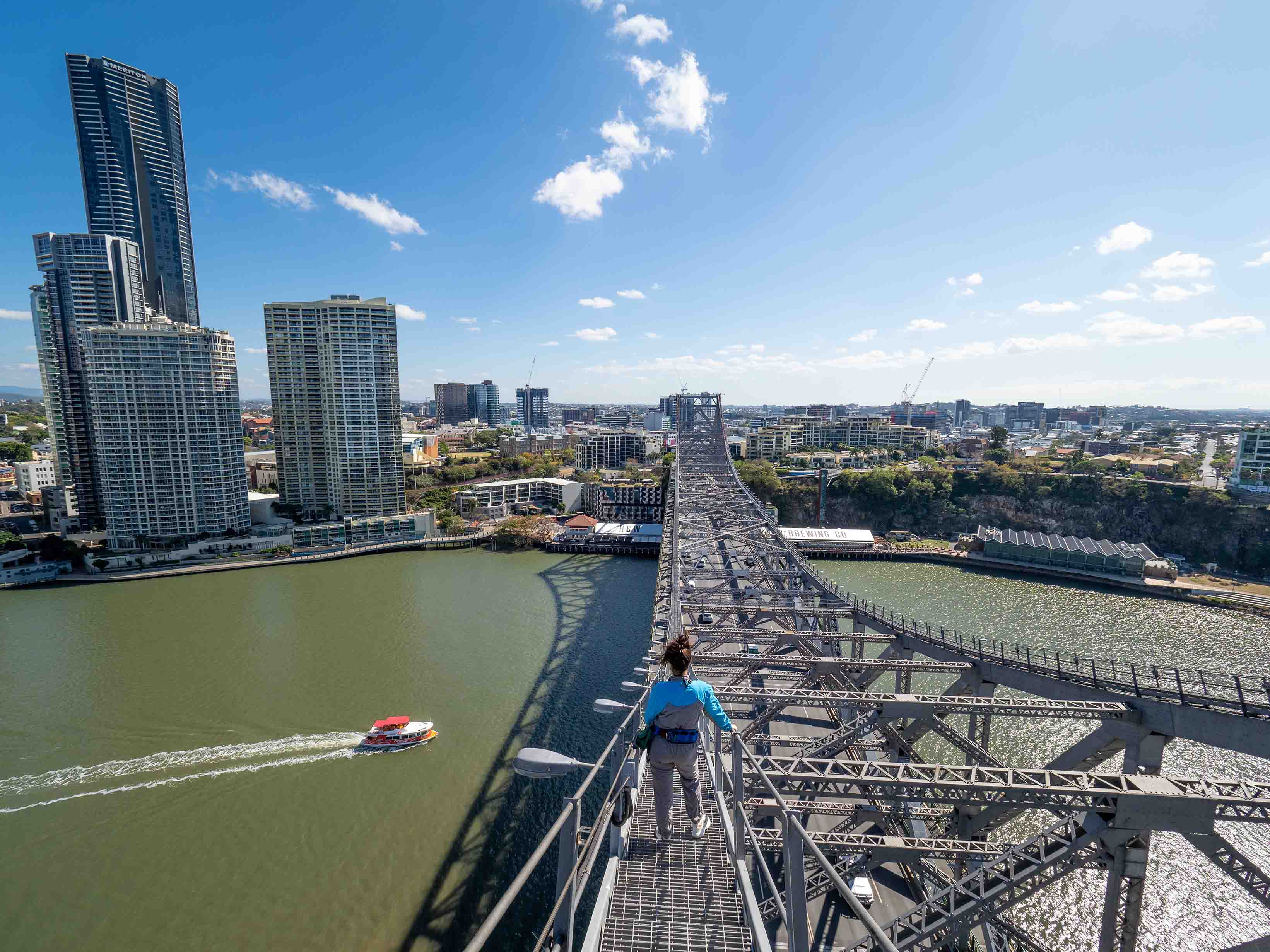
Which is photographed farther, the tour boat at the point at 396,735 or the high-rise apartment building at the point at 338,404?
the high-rise apartment building at the point at 338,404

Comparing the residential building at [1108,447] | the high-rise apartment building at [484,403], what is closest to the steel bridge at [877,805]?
the residential building at [1108,447]

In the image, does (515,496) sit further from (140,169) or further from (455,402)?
(455,402)

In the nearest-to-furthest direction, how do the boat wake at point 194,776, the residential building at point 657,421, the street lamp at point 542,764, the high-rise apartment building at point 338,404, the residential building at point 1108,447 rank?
the street lamp at point 542,764 → the boat wake at point 194,776 → the high-rise apartment building at point 338,404 → the residential building at point 1108,447 → the residential building at point 657,421

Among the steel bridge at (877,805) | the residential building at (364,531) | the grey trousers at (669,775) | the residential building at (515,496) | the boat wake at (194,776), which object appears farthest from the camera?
the residential building at (515,496)

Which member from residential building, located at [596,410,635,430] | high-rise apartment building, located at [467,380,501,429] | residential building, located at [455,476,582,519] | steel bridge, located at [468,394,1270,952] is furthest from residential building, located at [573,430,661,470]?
high-rise apartment building, located at [467,380,501,429]

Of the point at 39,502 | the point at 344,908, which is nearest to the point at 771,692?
the point at 344,908

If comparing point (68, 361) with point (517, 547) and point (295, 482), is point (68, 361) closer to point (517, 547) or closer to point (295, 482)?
point (295, 482)

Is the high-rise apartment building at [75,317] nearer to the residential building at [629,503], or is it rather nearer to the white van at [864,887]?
the residential building at [629,503]

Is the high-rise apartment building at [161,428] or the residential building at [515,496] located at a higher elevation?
the high-rise apartment building at [161,428]
